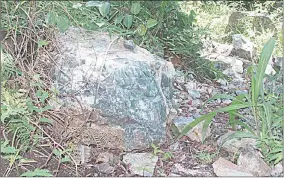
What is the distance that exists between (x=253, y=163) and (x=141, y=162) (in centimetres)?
44

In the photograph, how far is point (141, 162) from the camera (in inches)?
78.2

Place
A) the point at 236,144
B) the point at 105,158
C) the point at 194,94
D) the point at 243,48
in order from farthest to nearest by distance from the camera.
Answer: the point at 243,48, the point at 194,94, the point at 236,144, the point at 105,158

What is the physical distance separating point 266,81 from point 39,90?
1.43 metres

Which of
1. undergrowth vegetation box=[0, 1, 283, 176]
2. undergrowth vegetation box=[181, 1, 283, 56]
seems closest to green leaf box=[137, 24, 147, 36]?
undergrowth vegetation box=[0, 1, 283, 176]

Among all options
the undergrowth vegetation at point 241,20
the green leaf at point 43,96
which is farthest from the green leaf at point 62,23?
the undergrowth vegetation at point 241,20

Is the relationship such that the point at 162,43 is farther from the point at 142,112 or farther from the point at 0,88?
the point at 0,88

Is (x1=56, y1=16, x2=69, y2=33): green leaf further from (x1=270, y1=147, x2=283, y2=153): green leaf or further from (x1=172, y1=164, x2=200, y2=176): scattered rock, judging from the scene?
(x1=270, y1=147, x2=283, y2=153): green leaf

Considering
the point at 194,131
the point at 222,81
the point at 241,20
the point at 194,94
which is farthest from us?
the point at 241,20

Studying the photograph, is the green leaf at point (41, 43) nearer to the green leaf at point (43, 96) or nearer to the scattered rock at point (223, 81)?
the green leaf at point (43, 96)

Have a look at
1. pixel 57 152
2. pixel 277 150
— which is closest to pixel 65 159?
pixel 57 152


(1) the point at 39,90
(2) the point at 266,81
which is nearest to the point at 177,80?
(2) the point at 266,81

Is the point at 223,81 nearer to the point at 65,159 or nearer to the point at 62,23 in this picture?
the point at 62,23

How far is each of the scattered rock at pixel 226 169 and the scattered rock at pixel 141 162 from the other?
25 centimetres

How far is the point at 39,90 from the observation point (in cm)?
208
